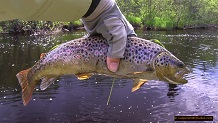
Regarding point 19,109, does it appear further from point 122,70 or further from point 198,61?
point 198,61

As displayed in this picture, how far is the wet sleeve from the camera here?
8.36 feet

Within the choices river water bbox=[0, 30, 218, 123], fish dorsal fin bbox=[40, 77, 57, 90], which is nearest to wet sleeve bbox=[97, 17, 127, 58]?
fish dorsal fin bbox=[40, 77, 57, 90]

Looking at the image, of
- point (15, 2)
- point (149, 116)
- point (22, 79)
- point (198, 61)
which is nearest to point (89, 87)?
point (149, 116)

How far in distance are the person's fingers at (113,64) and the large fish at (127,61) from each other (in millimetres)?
68

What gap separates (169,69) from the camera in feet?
9.39

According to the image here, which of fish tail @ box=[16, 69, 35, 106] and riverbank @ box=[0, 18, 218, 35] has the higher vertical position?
fish tail @ box=[16, 69, 35, 106]

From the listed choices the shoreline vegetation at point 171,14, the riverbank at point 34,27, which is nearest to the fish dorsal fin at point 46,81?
the riverbank at point 34,27

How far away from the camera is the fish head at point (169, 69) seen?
283 centimetres

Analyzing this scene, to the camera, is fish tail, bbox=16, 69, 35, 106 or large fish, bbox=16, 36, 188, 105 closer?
large fish, bbox=16, 36, 188, 105

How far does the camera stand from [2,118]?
1343cm

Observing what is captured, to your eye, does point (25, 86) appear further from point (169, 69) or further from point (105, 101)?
point (105, 101)

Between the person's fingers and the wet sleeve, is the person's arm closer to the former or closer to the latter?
the wet sleeve

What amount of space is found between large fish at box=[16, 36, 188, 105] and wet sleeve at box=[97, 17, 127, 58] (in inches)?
5.7

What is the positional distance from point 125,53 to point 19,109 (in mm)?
12636
